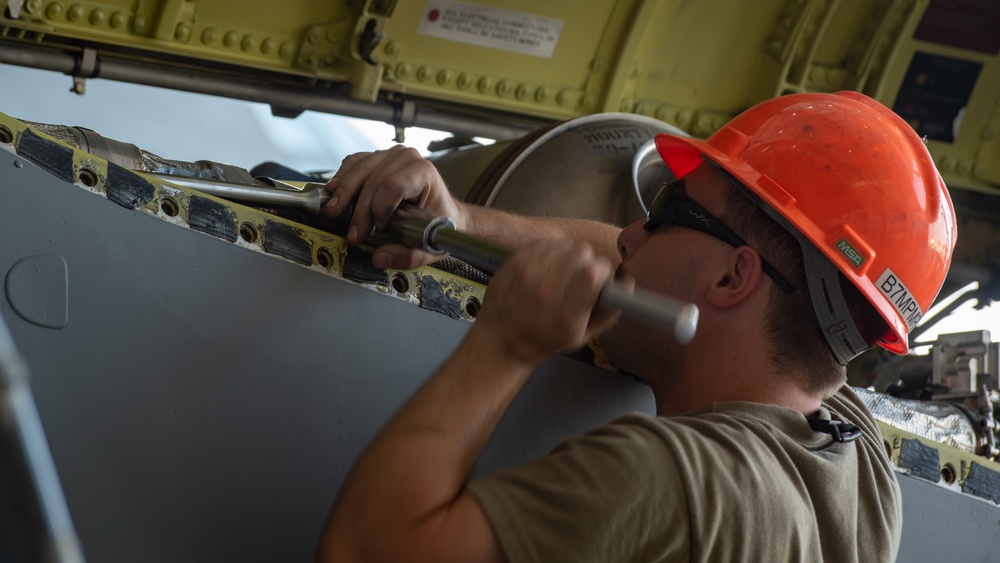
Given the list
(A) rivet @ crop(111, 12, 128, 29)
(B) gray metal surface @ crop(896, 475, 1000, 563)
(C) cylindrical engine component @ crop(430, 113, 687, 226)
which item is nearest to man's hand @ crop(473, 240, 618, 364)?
(B) gray metal surface @ crop(896, 475, 1000, 563)

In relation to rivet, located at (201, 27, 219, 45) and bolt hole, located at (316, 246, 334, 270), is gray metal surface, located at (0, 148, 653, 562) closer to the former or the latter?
bolt hole, located at (316, 246, 334, 270)

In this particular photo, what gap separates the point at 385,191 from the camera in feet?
5.51

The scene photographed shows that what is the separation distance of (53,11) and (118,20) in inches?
6.2

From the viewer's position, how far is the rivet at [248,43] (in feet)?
9.61

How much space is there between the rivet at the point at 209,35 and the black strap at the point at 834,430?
2.01m

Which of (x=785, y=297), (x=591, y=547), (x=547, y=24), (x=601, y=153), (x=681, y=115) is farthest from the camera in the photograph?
(x=681, y=115)

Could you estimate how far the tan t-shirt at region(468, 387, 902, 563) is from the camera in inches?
48.2

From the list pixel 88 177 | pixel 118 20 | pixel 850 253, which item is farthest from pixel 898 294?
pixel 118 20

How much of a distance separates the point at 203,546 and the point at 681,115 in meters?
2.58

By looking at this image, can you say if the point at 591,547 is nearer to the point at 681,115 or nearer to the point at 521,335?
the point at 521,335

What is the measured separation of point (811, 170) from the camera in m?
1.73

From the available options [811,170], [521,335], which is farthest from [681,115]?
[521,335]

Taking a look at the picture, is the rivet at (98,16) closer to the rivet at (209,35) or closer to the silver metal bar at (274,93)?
the silver metal bar at (274,93)

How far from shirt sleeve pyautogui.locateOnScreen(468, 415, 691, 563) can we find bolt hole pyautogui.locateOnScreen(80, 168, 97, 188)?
0.65m
